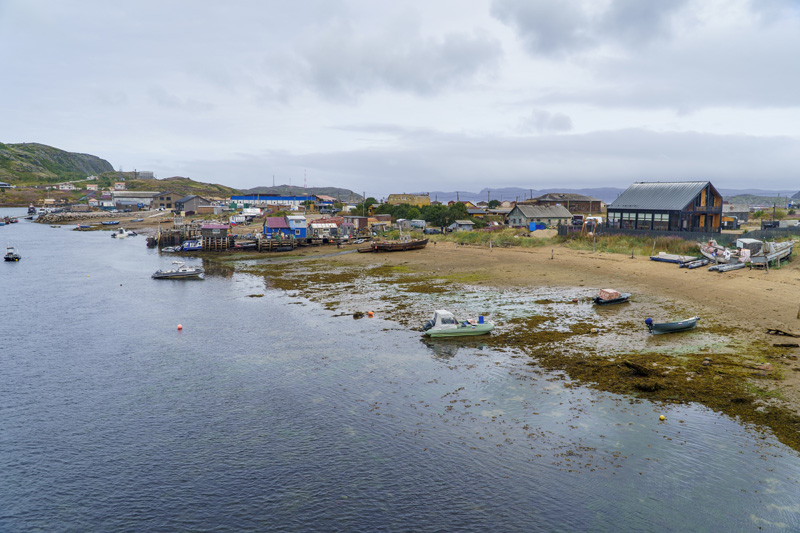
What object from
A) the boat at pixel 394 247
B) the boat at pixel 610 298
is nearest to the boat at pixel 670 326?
the boat at pixel 610 298

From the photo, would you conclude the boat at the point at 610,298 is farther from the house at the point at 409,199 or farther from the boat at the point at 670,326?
the house at the point at 409,199

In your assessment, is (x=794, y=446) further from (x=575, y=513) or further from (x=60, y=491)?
(x=60, y=491)

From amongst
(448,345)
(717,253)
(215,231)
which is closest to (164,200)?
(215,231)

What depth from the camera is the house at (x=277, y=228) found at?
313 ft

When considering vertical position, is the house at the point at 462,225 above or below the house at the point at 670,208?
below

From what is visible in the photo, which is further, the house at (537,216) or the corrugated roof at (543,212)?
the corrugated roof at (543,212)

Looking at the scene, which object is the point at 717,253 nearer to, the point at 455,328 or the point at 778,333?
the point at 778,333

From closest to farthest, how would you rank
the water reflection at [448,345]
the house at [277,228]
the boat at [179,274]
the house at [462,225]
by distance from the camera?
1. the water reflection at [448,345]
2. the boat at [179,274]
3. the house at [277,228]
4. the house at [462,225]

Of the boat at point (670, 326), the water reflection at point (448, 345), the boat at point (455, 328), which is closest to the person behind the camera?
the water reflection at point (448, 345)

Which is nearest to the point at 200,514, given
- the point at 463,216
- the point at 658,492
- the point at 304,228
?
the point at 658,492

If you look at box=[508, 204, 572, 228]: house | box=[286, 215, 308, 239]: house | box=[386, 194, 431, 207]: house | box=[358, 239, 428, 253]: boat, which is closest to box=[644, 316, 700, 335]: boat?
box=[358, 239, 428, 253]: boat

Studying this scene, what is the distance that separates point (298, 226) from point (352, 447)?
78.3 meters

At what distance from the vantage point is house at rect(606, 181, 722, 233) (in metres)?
71.1

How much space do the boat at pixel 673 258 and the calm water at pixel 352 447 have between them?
116ft
